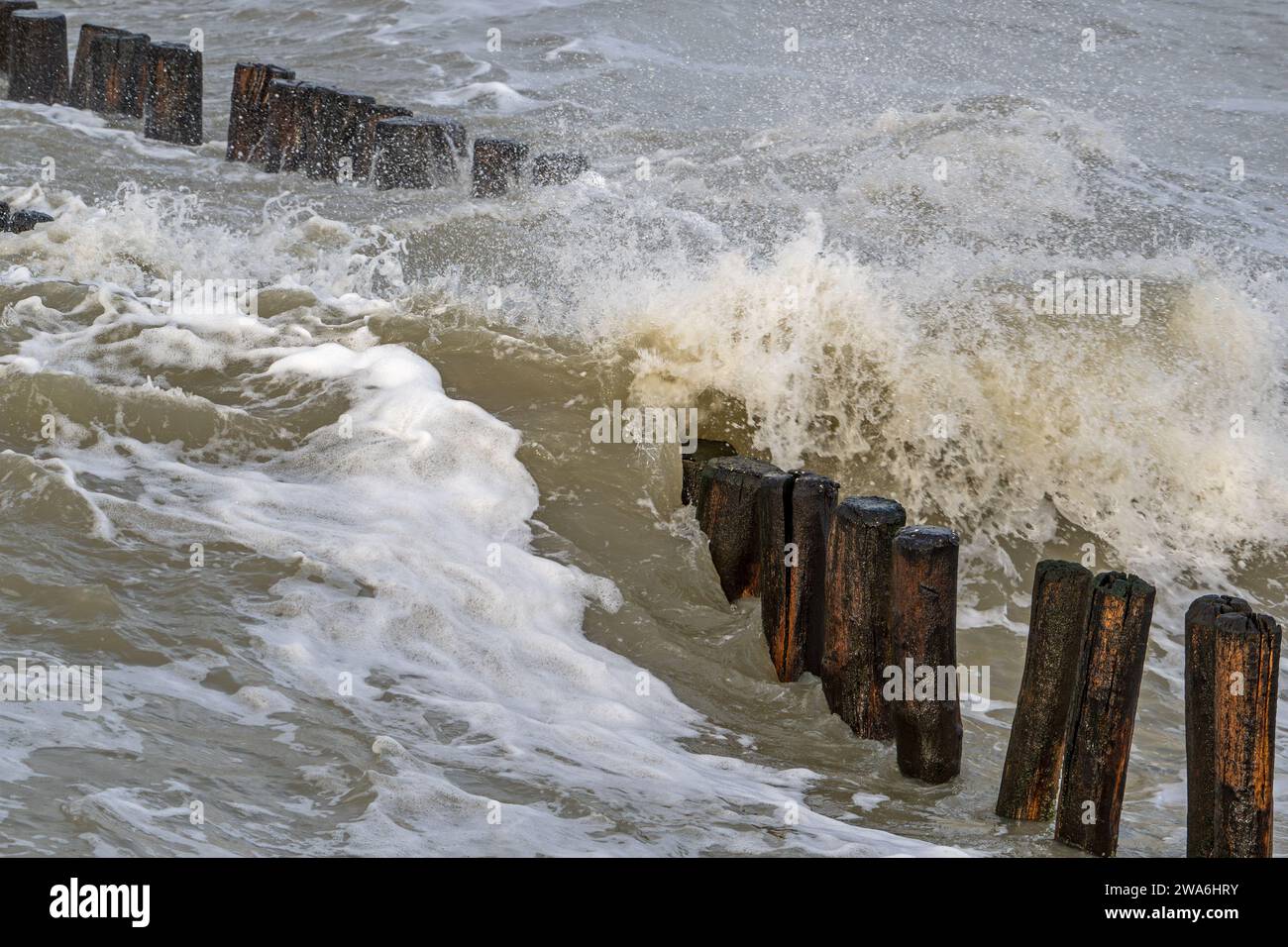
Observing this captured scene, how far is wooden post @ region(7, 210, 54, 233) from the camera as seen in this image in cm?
895

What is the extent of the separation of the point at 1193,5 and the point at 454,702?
20.1 m

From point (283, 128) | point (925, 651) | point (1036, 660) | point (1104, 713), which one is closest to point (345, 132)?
point (283, 128)

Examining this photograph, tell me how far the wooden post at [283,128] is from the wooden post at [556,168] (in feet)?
6.60

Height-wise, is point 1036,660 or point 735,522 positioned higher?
point 735,522

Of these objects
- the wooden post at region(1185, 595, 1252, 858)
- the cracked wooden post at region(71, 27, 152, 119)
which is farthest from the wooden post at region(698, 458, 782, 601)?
the cracked wooden post at region(71, 27, 152, 119)

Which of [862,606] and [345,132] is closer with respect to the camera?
[862,606]

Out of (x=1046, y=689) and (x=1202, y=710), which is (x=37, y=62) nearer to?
(x=1046, y=689)

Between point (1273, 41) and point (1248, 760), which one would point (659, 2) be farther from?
point (1248, 760)

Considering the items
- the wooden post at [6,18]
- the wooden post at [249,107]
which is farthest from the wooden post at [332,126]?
the wooden post at [6,18]

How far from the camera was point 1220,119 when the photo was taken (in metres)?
16.3

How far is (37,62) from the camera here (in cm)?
1294

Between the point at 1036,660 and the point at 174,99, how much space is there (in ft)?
33.7

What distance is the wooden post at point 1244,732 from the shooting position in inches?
146

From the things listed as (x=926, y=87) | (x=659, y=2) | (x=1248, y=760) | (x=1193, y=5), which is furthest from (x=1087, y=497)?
(x=1193, y=5)
